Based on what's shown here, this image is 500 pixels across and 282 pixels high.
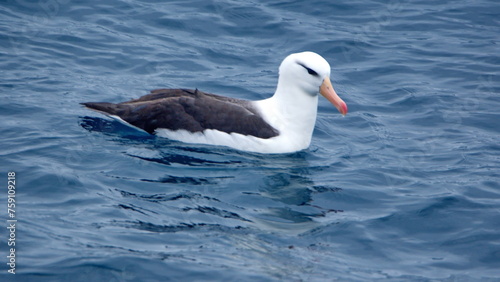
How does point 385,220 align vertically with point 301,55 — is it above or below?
below

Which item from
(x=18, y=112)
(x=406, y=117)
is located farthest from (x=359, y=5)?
(x=18, y=112)

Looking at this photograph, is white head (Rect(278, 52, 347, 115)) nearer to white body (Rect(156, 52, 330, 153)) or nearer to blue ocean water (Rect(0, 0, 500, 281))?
white body (Rect(156, 52, 330, 153))

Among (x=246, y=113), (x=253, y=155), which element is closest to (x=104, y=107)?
(x=246, y=113)

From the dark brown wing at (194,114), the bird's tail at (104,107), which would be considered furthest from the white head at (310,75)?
the bird's tail at (104,107)

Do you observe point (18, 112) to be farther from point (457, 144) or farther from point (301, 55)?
point (457, 144)

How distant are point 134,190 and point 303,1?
8476mm

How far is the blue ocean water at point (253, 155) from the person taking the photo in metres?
7.84

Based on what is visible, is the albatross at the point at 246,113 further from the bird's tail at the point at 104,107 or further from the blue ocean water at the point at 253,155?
the blue ocean water at the point at 253,155

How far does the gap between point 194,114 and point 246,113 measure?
2.35ft

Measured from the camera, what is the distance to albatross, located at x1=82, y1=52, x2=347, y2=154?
34.9 feet

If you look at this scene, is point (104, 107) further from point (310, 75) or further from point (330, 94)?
point (330, 94)

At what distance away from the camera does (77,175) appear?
9.34 m

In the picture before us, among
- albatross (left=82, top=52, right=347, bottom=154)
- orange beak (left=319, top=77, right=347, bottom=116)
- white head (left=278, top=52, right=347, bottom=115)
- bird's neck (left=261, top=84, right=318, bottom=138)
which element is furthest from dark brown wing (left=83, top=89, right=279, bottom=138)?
orange beak (left=319, top=77, right=347, bottom=116)

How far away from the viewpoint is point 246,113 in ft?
35.3
